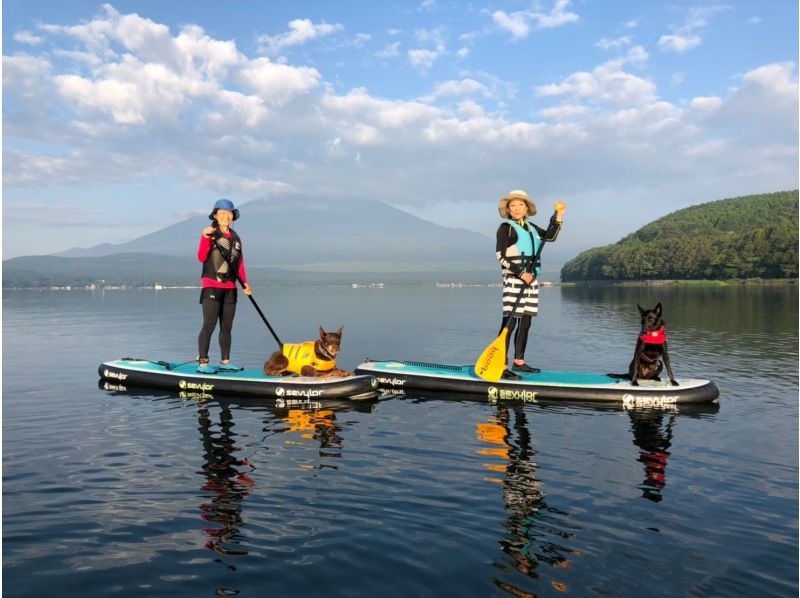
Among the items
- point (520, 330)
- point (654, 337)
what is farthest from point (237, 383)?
point (654, 337)

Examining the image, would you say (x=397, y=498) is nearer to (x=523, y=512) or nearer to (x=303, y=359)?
(x=523, y=512)

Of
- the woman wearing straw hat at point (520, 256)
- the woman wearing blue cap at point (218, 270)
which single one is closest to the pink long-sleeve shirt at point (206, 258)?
the woman wearing blue cap at point (218, 270)

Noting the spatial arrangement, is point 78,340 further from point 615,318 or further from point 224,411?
point 615,318

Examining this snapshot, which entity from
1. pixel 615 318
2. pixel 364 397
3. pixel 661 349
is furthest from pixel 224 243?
pixel 615 318

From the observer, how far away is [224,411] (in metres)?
11.6

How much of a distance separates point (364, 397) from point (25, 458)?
651 cm

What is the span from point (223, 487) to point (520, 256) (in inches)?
350

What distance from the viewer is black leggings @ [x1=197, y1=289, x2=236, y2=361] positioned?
14.1 metres

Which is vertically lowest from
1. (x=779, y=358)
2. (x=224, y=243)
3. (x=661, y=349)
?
(x=779, y=358)

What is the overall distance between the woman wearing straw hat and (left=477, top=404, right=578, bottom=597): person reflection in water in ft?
13.8

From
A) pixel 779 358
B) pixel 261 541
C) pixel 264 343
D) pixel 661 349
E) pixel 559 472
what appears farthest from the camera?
pixel 264 343

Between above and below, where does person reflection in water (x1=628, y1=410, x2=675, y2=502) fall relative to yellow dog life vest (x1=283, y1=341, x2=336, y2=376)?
below

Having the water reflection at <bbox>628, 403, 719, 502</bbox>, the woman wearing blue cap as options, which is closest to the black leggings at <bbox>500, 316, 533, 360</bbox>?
the water reflection at <bbox>628, 403, 719, 502</bbox>

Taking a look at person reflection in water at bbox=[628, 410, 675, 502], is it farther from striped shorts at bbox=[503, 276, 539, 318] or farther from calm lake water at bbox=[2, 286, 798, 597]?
striped shorts at bbox=[503, 276, 539, 318]
